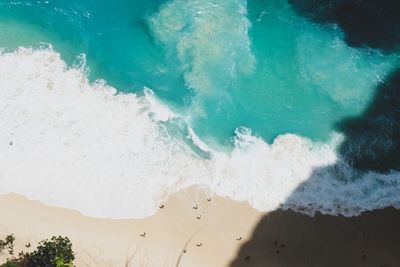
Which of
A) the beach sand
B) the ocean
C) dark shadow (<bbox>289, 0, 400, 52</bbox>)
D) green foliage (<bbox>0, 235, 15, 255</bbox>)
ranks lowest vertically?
green foliage (<bbox>0, 235, 15, 255</bbox>)

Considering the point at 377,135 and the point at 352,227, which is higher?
the point at 377,135

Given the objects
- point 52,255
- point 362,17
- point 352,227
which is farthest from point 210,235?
point 362,17

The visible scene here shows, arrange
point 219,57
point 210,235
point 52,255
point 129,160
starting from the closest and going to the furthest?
point 52,255 → point 210,235 → point 129,160 → point 219,57

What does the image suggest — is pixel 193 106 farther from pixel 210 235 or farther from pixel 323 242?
pixel 323 242

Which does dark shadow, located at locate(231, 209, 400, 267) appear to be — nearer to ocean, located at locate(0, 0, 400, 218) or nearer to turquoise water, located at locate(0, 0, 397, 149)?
ocean, located at locate(0, 0, 400, 218)

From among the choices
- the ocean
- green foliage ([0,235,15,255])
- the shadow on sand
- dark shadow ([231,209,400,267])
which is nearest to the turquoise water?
the ocean

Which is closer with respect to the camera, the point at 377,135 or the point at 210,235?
the point at 210,235

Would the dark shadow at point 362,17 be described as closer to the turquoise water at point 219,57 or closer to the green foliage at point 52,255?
the turquoise water at point 219,57

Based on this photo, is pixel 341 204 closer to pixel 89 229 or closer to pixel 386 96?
pixel 386 96
